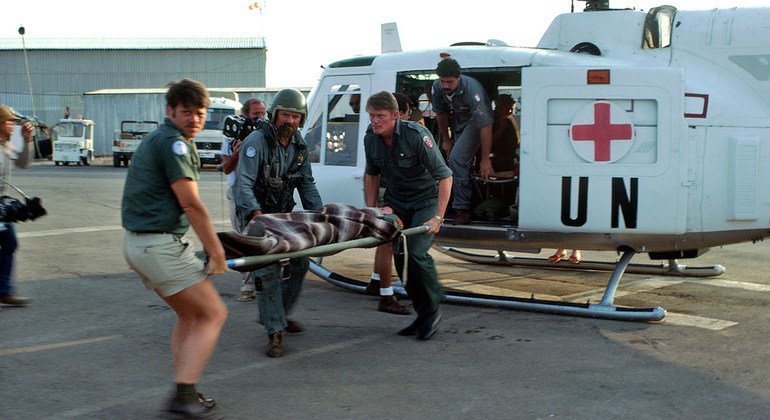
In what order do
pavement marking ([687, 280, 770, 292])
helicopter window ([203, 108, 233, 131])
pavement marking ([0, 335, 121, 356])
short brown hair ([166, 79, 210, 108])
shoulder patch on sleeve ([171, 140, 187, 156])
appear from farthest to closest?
1. helicopter window ([203, 108, 233, 131])
2. pavement marking ([687, 280, 770, 292])
3. pavement marking ([0, 335, 121, 356])
4. short brown hair ([166, 79, 210, 108])
5. shoulder patch on sleeve ([171, 140, 187, 156])

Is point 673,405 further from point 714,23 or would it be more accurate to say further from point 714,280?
point 714,280

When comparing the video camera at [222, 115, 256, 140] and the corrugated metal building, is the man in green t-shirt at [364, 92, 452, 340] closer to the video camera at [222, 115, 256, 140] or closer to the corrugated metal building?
the video camera at [222, 115, 256, 140]

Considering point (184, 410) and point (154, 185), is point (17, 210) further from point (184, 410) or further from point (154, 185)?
point (184, 410)

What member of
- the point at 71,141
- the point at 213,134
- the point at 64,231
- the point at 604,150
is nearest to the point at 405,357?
the point at 604,150

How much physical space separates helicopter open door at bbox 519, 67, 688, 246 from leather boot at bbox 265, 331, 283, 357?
258cm

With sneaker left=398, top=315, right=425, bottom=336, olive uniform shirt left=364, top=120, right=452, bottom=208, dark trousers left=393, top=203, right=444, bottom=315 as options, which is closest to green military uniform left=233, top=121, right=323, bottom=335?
olive uniform shirt left=364, top=120, right=452, bottom=208

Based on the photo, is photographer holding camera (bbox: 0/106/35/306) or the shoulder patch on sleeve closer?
the shoulder patch on sleeve

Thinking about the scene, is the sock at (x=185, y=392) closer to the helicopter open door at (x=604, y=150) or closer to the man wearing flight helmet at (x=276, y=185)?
the man wearing flight helmet at (x=276, y=185)

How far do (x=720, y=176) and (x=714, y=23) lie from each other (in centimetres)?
139

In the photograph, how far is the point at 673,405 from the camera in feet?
15.9

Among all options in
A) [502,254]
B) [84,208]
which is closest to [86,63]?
[84,208]

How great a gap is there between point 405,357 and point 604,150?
2536mm

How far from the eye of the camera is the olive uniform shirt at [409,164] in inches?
251

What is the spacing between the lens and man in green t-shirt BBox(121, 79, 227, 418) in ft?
13.9
